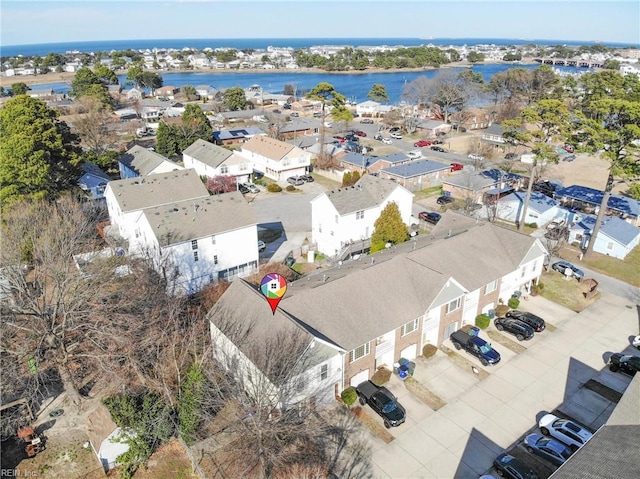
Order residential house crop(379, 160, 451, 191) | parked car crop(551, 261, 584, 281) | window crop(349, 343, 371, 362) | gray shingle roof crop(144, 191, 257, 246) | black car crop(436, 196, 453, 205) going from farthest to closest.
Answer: residential house crop(379, 160, 451, 191) < black car crop(436, 196, 453, 205) < parked car crop(551, 261, 584, 281) < gray shingle roof crop(144, 191, 257, 246) < window crop(349, 343, 371, 362)

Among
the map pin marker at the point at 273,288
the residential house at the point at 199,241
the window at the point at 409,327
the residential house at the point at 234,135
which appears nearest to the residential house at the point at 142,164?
the residential house at the point at 199,241

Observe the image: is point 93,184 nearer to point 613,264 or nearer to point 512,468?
point 512,468

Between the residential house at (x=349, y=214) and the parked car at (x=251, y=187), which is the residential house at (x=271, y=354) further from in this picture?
the parked car at (x=251, y=187)

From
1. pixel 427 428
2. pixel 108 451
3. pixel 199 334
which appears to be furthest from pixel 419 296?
pixel 108 451

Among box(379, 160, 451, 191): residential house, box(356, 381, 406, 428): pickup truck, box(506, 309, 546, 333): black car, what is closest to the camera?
box(356, 381, 406, 428): pickup truck

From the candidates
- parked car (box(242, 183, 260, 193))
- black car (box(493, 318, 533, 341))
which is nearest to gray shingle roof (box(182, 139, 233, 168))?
parked car (box(242, 183, 260, 193))

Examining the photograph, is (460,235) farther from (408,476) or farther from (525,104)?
(525,104)

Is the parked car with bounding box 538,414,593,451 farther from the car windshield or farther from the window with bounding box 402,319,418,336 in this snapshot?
the window with bounding box 402,319,418,336
